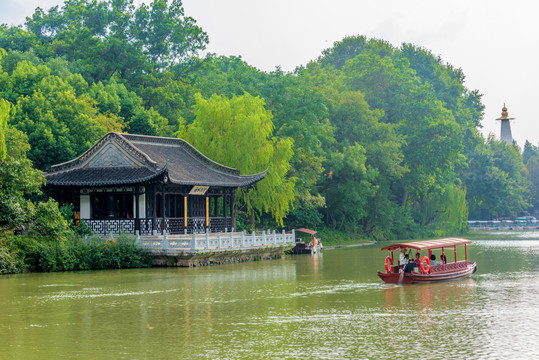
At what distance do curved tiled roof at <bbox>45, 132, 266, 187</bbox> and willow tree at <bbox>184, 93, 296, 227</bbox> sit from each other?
7.04 ft

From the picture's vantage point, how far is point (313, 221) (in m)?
55.2

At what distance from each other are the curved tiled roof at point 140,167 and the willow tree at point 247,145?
7.04ft

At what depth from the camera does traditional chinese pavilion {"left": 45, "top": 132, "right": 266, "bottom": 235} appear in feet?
118

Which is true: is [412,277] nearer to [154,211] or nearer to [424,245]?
[424,245]

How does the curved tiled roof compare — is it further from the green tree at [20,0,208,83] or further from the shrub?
the green tree at [20,0,208,83]

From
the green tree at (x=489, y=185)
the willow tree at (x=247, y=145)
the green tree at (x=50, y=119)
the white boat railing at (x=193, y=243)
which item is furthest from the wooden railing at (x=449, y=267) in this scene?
the green tree at (x=489, y=185)

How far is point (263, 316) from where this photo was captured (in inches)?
755

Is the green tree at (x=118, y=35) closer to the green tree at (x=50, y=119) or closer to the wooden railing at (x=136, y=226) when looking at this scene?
the green tree at (x=50, y=119)

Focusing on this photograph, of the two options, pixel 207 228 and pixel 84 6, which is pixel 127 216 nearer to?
pixel 207 228

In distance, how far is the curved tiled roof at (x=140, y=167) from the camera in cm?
3588

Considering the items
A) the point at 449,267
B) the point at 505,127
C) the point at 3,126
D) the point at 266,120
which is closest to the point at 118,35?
the point at 266,120

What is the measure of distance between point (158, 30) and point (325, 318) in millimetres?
57399

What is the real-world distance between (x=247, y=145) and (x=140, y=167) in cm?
882

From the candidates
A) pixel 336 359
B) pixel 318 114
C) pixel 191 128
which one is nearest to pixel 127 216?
pixel 191 128
